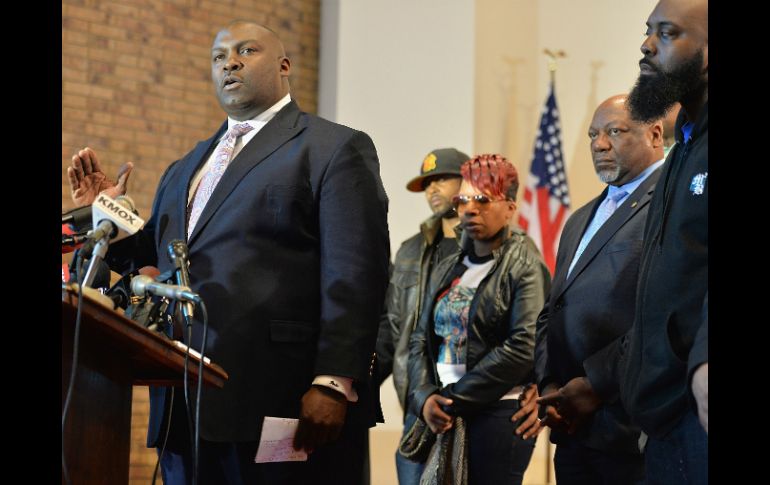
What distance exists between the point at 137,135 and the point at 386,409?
2.66 m

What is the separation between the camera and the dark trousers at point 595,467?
3002 millimetres

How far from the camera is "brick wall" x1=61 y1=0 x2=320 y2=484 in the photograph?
268 inches

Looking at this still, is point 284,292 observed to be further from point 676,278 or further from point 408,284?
point 408,284

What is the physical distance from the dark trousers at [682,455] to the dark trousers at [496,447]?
1.72 metres

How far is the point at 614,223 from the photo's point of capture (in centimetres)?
316

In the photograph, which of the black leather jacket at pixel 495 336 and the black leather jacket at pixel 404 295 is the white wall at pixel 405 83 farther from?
the black leather jacket at pixel 495 336

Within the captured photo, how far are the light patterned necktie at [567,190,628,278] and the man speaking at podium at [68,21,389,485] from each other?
784mm

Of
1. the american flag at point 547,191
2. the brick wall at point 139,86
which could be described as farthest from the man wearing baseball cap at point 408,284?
the brick wall at point 139,86

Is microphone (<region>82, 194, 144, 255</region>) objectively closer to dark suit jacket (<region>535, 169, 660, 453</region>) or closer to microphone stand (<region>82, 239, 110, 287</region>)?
microphone stand (<region>82, 239, 110, 287</region>)

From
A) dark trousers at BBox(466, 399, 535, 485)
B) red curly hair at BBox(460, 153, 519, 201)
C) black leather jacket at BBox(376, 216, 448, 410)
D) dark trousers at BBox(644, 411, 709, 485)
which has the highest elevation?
red curly hair at BBox(460, 153, 519, 201)

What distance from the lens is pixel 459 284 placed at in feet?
13.9

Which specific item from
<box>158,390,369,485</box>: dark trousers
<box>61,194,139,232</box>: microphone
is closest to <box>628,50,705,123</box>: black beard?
<box>158,390,369,485</box>: dark trousers
